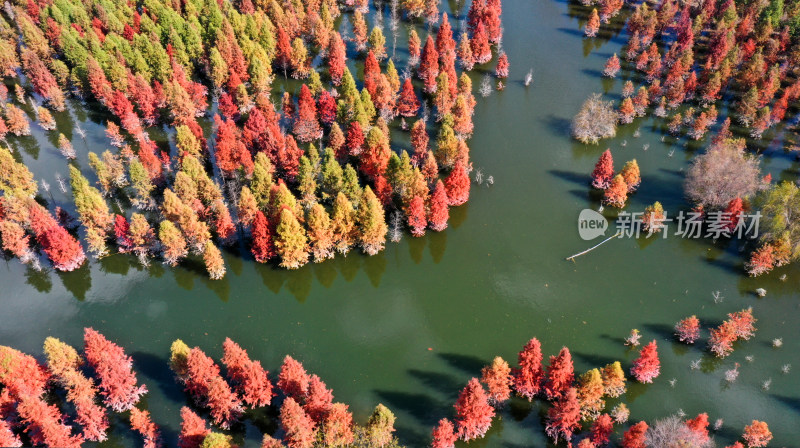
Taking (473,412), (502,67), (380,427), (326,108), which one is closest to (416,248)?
(473,412)

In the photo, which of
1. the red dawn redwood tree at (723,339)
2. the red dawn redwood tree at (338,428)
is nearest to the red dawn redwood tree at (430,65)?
the red dawn redwood tree at (723,339)

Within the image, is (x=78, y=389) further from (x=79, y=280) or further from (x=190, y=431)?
(x=79, y=280)

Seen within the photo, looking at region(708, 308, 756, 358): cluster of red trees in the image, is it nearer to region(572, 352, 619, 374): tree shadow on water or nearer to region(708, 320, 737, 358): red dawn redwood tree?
region(708, 320, 737, 358): red dawn redwood tree

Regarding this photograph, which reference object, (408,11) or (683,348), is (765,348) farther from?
(408,11)

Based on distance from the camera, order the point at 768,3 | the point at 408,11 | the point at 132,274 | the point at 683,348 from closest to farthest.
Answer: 1. the point at 683,348
2. the point at 132,274
3. the point at 768,3
4. the point at 408,11

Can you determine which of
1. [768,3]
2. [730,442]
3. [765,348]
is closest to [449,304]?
[730,442]

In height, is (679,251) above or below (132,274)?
above

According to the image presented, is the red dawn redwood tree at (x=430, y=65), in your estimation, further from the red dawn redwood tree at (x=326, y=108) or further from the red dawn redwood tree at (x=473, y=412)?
the red dawn redwood tree at (x=473, y=412)
